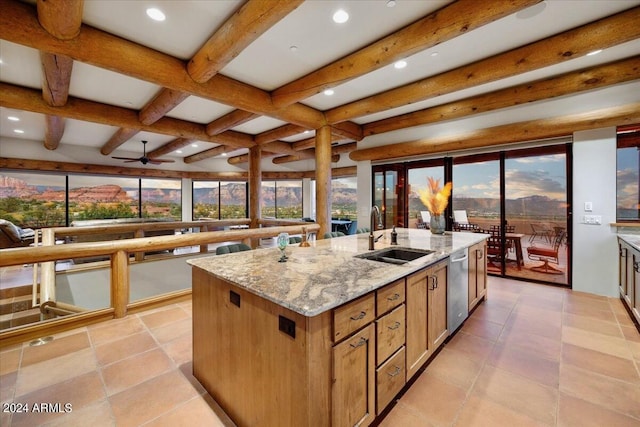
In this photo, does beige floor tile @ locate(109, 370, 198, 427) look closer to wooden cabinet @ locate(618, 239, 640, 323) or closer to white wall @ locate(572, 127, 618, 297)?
wooden cabinet @ locate(618, 239, 640, 323)

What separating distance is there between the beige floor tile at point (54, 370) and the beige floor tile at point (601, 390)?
375 cm

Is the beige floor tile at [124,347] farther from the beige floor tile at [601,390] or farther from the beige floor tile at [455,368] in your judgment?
the beige floor tile at [601,390]

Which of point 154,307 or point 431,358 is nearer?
point 431,358

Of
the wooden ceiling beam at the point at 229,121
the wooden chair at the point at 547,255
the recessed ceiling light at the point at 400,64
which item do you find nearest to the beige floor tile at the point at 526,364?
the wooden chair at the point at 547,255

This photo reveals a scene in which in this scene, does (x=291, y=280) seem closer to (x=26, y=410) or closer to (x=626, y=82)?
(x=26, y=410)

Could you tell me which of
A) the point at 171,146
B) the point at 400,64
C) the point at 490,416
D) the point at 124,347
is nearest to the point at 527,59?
the point at 400,64

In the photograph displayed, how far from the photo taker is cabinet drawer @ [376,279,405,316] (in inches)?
61.7

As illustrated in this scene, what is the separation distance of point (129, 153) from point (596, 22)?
415 inches

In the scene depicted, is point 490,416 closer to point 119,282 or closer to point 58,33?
point 119,282

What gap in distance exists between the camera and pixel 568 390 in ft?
6.30

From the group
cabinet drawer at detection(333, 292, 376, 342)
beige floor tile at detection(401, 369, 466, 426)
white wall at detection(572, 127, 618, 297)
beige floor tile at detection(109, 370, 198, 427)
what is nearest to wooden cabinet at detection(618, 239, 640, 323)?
white wall at detection(572, 127, 618, 297)

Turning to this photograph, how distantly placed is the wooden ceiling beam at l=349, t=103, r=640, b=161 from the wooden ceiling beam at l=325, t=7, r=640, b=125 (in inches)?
60.8

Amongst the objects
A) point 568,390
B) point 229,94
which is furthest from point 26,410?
point 568,390

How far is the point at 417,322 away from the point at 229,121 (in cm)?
460
